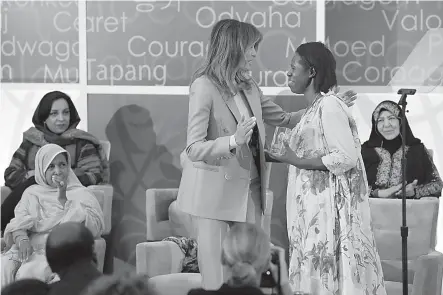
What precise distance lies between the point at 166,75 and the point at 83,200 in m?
1.03

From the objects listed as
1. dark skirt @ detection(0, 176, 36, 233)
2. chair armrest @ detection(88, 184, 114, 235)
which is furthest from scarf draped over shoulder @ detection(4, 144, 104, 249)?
chair armrest @ detection(88, 184, 114, 235)

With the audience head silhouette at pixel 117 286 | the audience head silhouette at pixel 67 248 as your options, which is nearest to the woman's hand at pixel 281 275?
the audience head silhouette at pixel 117 286

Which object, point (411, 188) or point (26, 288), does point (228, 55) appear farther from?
point (411, 188)

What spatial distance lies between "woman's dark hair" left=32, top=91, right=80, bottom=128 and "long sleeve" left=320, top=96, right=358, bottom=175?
205 centimetres

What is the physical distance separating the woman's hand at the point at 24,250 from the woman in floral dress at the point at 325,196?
1704mm

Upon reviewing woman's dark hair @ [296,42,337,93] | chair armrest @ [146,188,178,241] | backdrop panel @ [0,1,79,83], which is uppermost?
backdrop panel @ [0,1,79,83]

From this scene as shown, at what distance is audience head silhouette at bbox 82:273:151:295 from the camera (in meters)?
2.17

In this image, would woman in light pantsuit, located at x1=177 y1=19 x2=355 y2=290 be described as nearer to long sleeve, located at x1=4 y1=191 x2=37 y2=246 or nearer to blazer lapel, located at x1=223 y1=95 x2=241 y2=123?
blazer lapel, located at x1=223 y1=95 x2=241 y2=123

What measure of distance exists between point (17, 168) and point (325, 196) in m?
2.26

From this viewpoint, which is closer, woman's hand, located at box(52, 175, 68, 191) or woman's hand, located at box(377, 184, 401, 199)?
woman's hand, located at box(52, 175, 68, 191)

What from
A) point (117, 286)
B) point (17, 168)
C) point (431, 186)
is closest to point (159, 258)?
point (17, 168)

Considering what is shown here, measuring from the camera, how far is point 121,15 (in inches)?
201

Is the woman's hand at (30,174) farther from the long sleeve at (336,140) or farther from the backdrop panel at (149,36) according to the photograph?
the long sleeve at (336,140)

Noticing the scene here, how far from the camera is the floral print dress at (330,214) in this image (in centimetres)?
344
